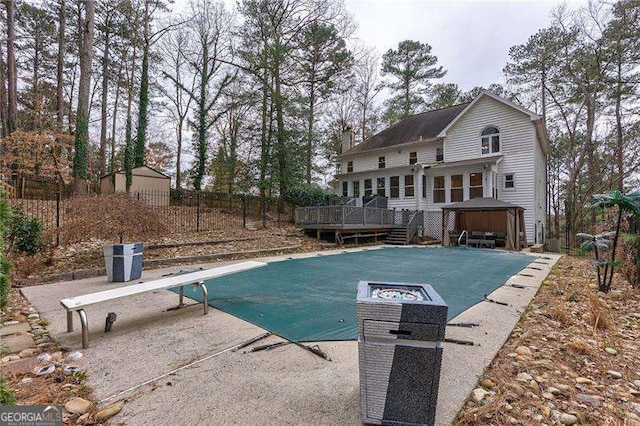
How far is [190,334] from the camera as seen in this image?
3037 mm

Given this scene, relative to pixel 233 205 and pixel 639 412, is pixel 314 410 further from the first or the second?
pixel 233 205

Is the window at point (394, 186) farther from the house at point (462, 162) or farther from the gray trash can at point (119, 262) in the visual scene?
the gray trash can at point (119, 262)

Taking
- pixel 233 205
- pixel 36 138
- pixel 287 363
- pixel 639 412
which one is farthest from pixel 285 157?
pixel 639 412

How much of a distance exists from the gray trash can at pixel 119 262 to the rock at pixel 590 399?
6.82 meters

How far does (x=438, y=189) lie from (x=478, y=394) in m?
15.7

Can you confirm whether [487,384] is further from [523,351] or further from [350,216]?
[350,216]

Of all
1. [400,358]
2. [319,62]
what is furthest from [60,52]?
[400,358]

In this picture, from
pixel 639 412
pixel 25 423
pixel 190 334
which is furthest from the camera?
pixel 190 334

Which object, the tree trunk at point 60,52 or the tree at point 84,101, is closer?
the tree at point 84,101

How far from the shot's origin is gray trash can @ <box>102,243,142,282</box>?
559cm

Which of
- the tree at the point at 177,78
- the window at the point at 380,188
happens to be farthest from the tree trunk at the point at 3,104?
the window at the point at 380,188

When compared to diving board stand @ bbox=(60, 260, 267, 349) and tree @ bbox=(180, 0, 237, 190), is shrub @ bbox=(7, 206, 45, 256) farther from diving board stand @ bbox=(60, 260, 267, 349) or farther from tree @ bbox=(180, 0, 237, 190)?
tree @ bbox=(180, 0, 237, 190)

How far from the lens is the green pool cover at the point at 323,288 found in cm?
327

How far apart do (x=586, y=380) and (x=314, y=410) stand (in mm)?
2075
